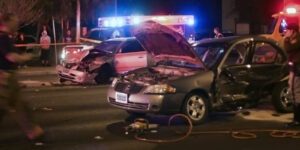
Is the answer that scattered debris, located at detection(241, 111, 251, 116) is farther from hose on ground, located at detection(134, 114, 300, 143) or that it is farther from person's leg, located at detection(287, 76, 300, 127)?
hose on ground, located at detection(134, 114, 300, 143)

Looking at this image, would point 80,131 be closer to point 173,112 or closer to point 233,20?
point 173,112

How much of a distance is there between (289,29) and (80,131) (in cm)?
377

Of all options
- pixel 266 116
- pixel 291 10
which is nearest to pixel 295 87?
pixel 266 116

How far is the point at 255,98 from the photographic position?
11.6 m

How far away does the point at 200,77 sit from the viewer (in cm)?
1064

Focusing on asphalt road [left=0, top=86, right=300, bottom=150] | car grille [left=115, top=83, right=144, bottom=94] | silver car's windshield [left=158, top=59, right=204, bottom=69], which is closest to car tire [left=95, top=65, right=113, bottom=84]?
asphalt road [left=0, top=86, right=300, bottom=150]

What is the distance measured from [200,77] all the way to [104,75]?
25.6ft

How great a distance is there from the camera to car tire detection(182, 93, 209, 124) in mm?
10562

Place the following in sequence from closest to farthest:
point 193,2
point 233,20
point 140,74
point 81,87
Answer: point 140,74
point 81,87
point 233,20
point 193,2

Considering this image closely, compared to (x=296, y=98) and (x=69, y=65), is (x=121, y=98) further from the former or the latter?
(x=69, y=65)

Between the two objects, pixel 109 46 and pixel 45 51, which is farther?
pixel 45 51

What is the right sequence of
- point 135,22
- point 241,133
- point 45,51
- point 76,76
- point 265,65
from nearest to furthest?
point 241,133 < point 265,65 < point 76,76 < point 135,22 < point 45,51

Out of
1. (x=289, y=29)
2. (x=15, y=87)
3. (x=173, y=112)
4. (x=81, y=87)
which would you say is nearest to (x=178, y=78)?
(x=173, y=112)

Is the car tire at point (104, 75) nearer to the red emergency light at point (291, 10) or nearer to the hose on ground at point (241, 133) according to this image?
the red emergency light at point (291, 10)
